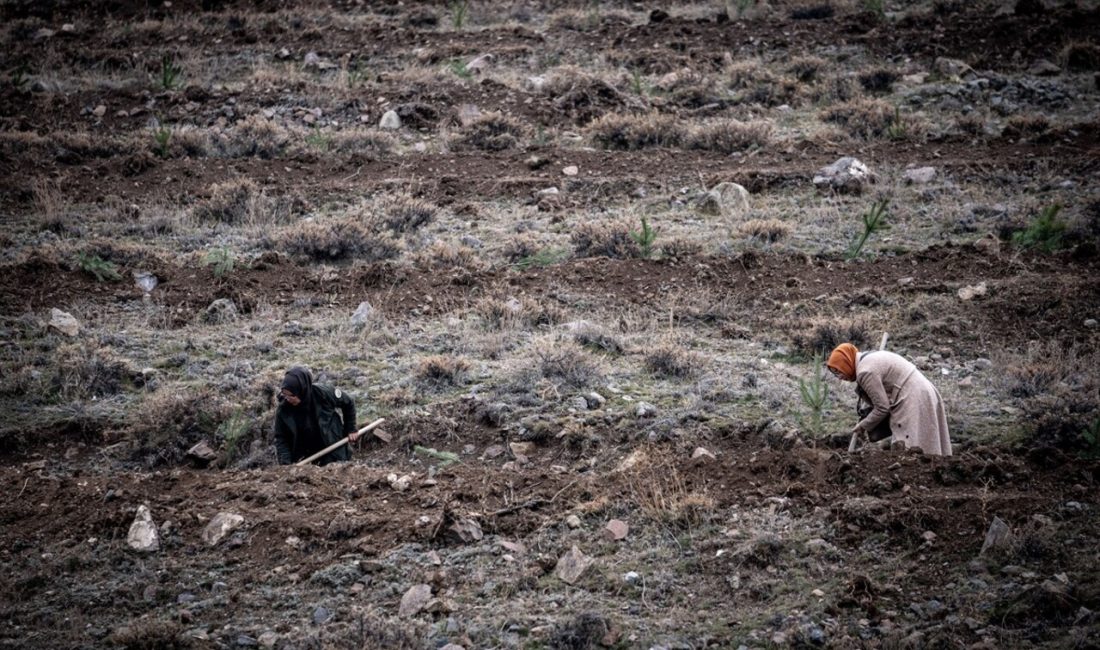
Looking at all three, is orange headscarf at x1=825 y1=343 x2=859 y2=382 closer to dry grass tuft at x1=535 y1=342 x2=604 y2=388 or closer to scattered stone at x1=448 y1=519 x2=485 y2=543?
dry grass tuft at x1=535 y1=342 x2=604 y2=388

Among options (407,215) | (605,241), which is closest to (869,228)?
(605,241)

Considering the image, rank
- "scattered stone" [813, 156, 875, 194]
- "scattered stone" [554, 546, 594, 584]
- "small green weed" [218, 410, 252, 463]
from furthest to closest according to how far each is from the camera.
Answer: "scattered stone" [813, 156, 875, 194]
"small green weed" [218, 410, 252, 463]
"scattered stone" [554, 546, 594, 584]

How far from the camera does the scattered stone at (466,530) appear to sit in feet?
19.7

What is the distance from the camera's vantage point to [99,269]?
1029cm

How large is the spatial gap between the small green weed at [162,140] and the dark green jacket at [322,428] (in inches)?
280

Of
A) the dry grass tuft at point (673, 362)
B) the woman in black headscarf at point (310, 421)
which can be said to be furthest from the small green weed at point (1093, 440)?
the woman in black headscarf at point (310, 421)

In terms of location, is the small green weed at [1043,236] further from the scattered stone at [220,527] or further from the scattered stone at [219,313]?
the scattered stone at [220,527]

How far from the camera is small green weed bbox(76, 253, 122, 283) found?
33.6 feet

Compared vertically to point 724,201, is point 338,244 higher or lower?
lower

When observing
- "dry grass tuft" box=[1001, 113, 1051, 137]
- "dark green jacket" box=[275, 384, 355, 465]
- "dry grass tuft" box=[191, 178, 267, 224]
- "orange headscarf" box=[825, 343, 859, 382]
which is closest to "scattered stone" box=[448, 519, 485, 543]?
"dark green jacket" box=[275, 384, 355, 465]

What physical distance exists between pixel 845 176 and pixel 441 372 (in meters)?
6.03

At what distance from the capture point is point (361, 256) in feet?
36.3

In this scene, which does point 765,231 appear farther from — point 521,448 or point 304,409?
point 304,409

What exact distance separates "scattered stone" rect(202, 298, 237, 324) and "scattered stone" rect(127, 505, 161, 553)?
12.3ft
